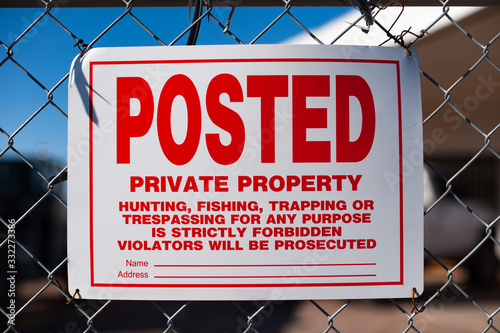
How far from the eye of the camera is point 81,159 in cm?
83

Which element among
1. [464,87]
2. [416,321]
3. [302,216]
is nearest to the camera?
[302,216]

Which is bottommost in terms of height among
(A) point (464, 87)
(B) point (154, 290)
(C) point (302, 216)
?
(B) point (154, 290)

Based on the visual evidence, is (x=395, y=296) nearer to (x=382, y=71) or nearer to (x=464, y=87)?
(x=382, y=71)

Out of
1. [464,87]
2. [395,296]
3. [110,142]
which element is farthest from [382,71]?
[464,87]

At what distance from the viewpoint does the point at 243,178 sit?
2.66 feet

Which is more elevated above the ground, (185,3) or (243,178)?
(185,3)

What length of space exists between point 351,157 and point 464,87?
Result: 16.4 feet

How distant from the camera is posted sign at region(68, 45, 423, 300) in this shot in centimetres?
81

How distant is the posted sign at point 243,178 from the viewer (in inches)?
31.9

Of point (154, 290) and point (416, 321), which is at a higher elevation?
point (416, 321)

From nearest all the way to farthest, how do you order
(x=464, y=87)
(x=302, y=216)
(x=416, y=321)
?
(x=302, y=216) < (x=416, y=321) < (x=464, y=87)

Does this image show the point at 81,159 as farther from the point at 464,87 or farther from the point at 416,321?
the point at 464,87

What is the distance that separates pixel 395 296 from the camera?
2.74 feet

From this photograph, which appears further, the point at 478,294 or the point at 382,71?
the point at 478,294
